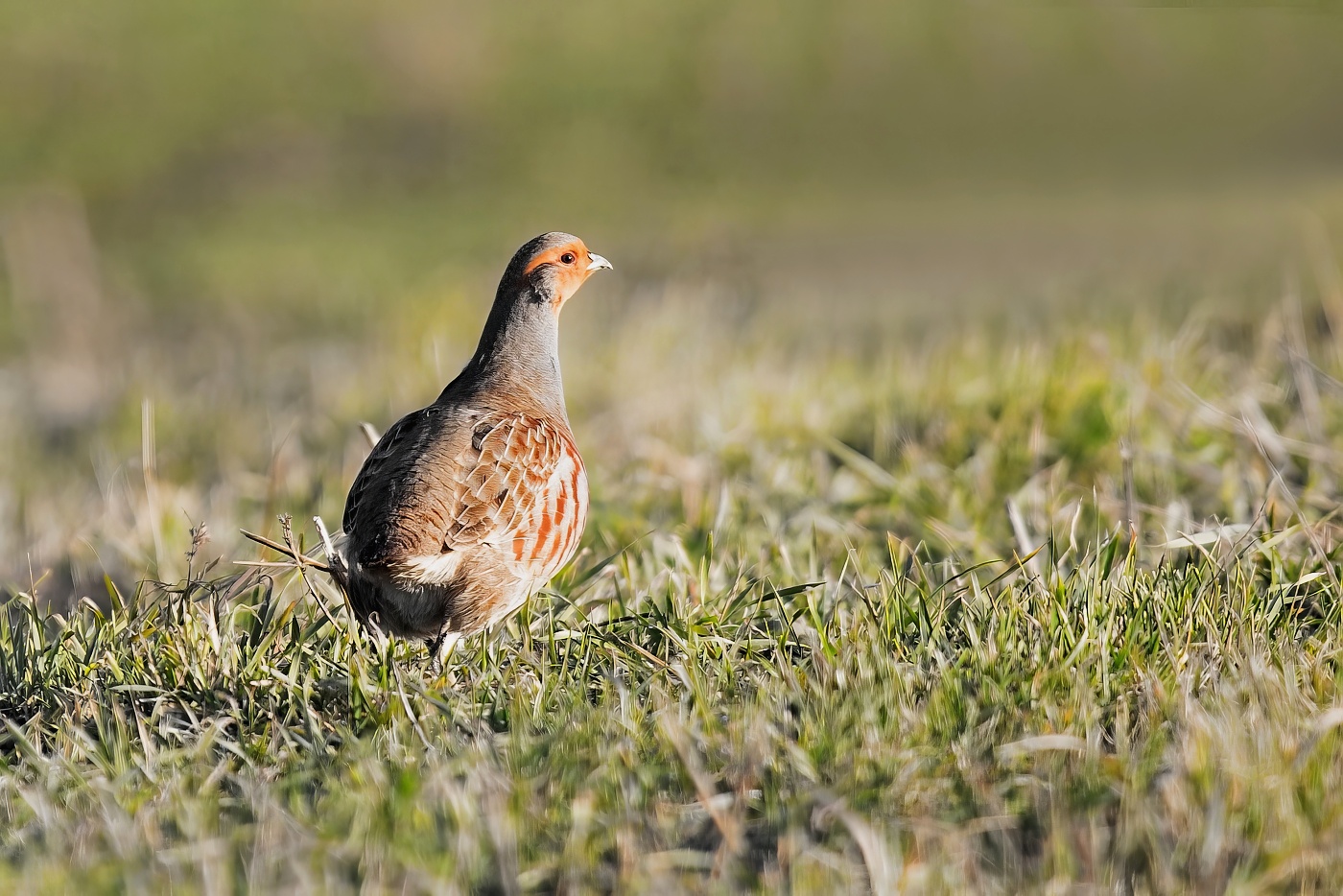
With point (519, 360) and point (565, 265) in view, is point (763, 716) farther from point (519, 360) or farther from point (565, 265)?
point (565, 265)

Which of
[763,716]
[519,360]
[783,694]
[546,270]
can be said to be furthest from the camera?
[546,270]

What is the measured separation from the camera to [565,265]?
13.5ft

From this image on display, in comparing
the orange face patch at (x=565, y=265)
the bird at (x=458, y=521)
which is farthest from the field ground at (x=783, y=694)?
the orange face patch at (x=565, y=265)

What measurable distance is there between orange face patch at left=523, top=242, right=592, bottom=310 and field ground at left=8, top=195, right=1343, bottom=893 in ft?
2.35

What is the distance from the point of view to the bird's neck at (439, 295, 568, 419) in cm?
384

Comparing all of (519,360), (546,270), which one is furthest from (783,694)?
(546,270)

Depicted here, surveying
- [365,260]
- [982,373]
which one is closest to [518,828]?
[982,373]

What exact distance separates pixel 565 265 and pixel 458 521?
44.1 inches

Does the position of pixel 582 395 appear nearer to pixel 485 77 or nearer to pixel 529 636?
pixel 529 636

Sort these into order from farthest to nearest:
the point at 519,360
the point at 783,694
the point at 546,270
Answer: the point at 546,270
the point at 519,360
the point at 783,694

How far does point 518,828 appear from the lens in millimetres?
2250

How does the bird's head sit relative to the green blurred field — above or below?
above

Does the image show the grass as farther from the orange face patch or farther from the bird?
the orange face patch

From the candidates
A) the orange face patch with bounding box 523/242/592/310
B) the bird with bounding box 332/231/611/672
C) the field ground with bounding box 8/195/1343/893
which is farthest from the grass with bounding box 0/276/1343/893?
the orange face patch with bounding box 523/242/592/310
